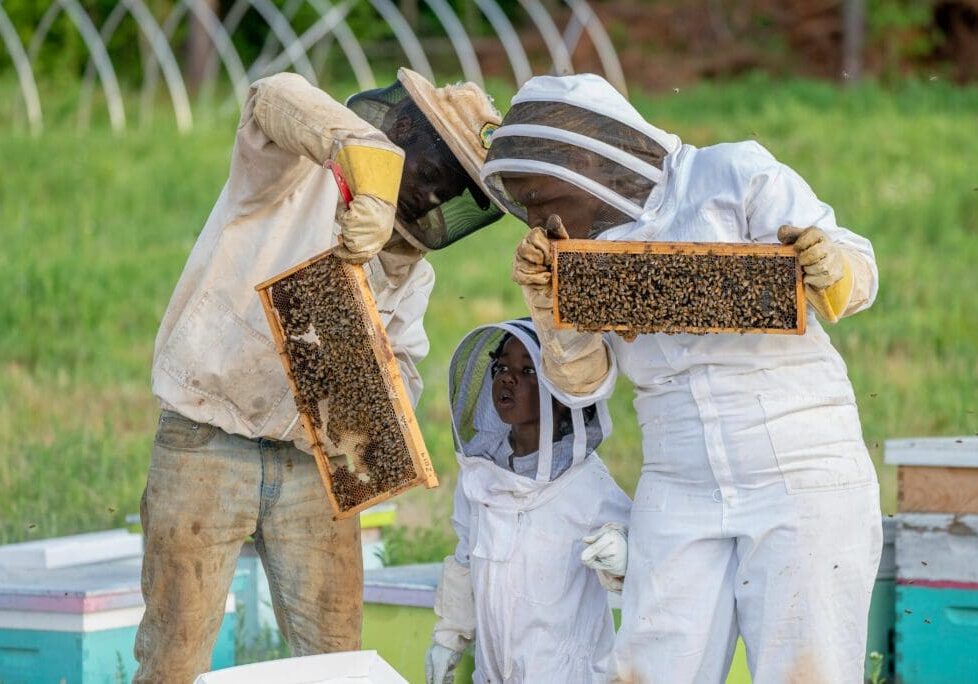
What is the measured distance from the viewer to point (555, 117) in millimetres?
3355

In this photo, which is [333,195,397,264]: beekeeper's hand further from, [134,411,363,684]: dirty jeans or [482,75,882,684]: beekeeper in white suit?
[134,411,363,684]: dirty jeans

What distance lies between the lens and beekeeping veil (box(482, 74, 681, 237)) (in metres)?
3.33

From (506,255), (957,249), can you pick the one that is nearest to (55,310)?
(506,255)

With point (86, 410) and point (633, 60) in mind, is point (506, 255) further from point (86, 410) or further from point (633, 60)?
point (633, 60)

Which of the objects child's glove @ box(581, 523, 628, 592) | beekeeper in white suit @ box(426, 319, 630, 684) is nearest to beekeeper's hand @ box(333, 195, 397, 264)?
beekeeper in white suit @ box(426, 319, 630, 684)

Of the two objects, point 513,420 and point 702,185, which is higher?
point 702,185

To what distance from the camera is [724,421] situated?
3367 mm

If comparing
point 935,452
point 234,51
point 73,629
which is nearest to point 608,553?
point 935,452

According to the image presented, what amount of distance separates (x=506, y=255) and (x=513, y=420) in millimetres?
9101

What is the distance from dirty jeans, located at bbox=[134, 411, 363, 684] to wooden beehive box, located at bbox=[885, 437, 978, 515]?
1934 millimetres

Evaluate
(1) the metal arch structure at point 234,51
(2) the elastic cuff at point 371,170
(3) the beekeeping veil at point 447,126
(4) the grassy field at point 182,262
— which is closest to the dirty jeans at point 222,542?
(3) the beekeeping veil at point 447,126

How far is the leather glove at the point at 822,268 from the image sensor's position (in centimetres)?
315

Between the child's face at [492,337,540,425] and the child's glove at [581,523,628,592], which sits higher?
the child's face at [492,337,540,425]

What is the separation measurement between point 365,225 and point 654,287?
0.64 m
